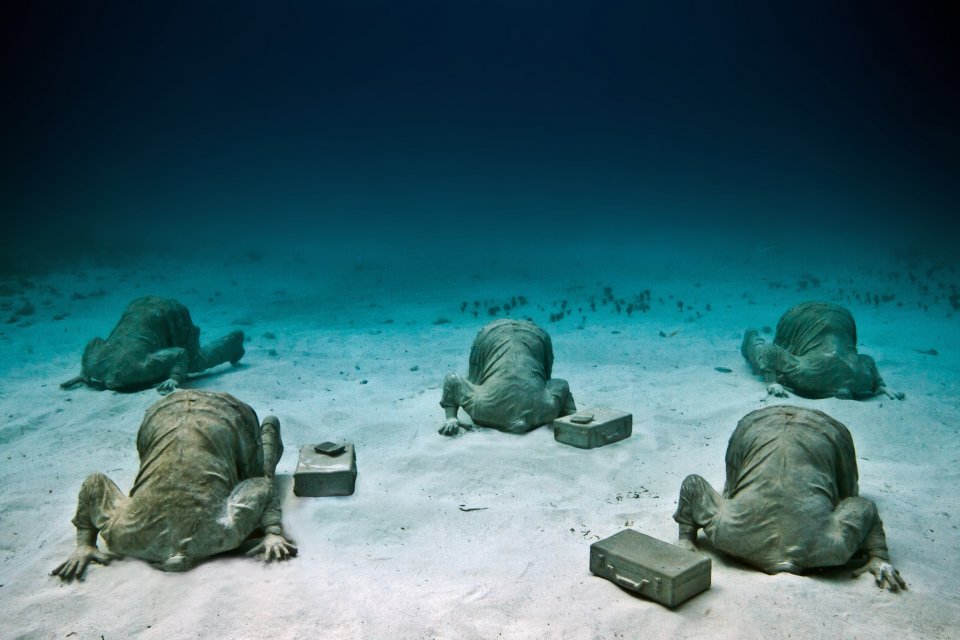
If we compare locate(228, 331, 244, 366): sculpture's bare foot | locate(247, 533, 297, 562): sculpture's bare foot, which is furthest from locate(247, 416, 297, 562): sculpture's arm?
locate(228, 331, 244, 366): sculpture's bare foot

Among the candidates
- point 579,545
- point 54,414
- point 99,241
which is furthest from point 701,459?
point 99,241

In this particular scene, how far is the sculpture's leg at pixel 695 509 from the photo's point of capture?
4.69 meters

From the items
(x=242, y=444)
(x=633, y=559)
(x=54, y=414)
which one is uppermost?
(x=242, y=444)

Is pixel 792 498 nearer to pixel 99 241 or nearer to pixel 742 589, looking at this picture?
pixel 742 589

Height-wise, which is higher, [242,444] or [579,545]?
[242,444]

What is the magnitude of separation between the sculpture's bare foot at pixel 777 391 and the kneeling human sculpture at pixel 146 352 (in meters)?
8.65

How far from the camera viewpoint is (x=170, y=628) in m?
3.81

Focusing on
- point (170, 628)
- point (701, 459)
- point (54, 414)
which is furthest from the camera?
point (54, 414)

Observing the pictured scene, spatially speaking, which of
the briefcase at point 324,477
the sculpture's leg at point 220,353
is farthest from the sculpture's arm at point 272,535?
the sculpture's leg at point 220,353

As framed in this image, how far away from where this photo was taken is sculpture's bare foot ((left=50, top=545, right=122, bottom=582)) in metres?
4.34

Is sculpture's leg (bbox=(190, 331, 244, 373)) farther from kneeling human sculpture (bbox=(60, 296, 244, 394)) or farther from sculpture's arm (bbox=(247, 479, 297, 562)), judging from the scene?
sculpture's arm (bbox=(247, 479, 297, 562))

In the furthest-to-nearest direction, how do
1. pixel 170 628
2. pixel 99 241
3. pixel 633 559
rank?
pixel 99 241
pixel 633 559
pixel 170 628

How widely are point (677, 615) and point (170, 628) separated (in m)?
3.10

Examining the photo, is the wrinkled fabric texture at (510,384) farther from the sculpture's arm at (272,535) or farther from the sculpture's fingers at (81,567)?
the sculpture's fingers at (81,567)
